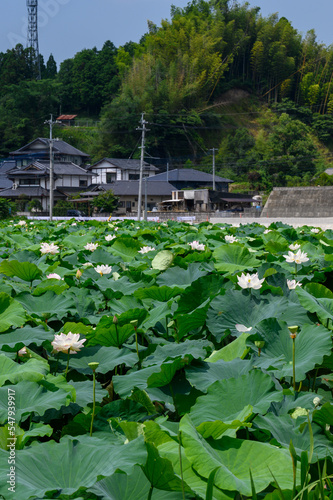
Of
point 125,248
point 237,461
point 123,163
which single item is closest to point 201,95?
point 123,163

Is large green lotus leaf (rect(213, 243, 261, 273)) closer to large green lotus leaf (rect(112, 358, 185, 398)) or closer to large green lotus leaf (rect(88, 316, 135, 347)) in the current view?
large green lotus leaf (rect(88, 316, 135, 347))

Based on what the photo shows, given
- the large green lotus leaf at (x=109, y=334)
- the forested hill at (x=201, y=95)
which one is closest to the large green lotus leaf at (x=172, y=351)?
the large green lotus leaf at (x=109, y=334)

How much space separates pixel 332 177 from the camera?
132 ft

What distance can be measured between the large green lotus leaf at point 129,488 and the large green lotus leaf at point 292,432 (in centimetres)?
24

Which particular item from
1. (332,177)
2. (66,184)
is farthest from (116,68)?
(332,177)

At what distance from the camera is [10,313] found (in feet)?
4.96

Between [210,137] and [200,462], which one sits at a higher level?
[210,137]

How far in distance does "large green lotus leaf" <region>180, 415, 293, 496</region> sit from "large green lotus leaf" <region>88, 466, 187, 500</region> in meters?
0.06

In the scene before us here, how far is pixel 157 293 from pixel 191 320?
303 mm

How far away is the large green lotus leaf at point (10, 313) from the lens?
145 cm

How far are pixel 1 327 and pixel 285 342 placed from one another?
791 mm

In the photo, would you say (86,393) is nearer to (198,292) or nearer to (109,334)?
(109,334)

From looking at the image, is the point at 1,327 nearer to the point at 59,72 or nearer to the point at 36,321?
the point at 36,321

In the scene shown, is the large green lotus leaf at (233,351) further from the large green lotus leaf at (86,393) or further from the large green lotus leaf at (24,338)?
the large green lotus leaf at (24,338)
